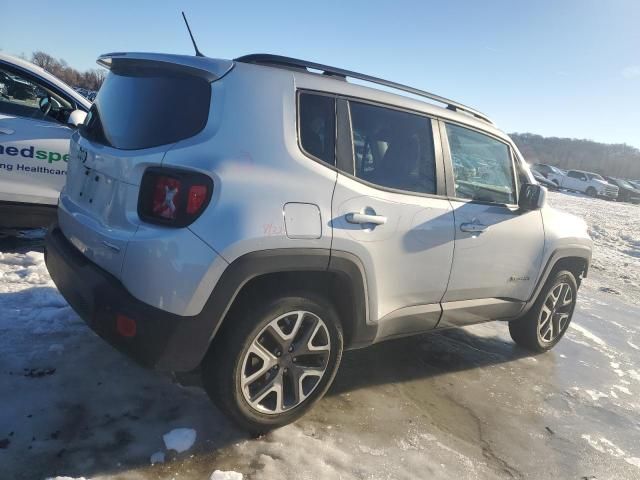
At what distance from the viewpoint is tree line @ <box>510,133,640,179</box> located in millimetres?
108188

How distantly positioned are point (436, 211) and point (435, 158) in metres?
0.37

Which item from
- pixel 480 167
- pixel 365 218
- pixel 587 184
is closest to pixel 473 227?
pixel 480 167

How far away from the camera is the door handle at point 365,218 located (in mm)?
2762

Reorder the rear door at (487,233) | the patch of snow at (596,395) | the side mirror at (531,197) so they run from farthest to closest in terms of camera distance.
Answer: the patch of snow at (596,395) → the side mirror at (531,197) → the rear door at (487,233)

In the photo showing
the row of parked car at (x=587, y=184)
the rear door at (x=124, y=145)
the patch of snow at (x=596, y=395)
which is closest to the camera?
the rear door at (x=124, y=145)

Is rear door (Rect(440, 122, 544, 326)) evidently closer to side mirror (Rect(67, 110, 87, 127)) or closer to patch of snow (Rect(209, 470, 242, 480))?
patch of snow (Rect(209, 470, 242, 480))

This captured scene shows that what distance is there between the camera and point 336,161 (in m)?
2.78

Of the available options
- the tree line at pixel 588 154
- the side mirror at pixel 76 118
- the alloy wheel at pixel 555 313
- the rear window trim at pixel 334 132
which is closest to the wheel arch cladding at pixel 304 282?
the rear window trim at pixel 334 132

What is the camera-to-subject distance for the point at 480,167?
3803 millimetres

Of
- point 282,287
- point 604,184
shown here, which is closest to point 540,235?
point 282,287

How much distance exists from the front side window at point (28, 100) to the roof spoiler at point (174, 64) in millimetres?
2365

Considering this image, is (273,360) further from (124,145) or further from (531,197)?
(531,197)

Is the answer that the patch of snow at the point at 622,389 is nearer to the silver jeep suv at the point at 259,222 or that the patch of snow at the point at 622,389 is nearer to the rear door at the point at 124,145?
the silver jeep suv at the point at 259,222

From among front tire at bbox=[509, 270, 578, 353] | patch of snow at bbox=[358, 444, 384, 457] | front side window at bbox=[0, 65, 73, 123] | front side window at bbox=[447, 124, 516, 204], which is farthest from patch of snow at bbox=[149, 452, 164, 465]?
front side window at bbox=[0, 65, 73, 123]
